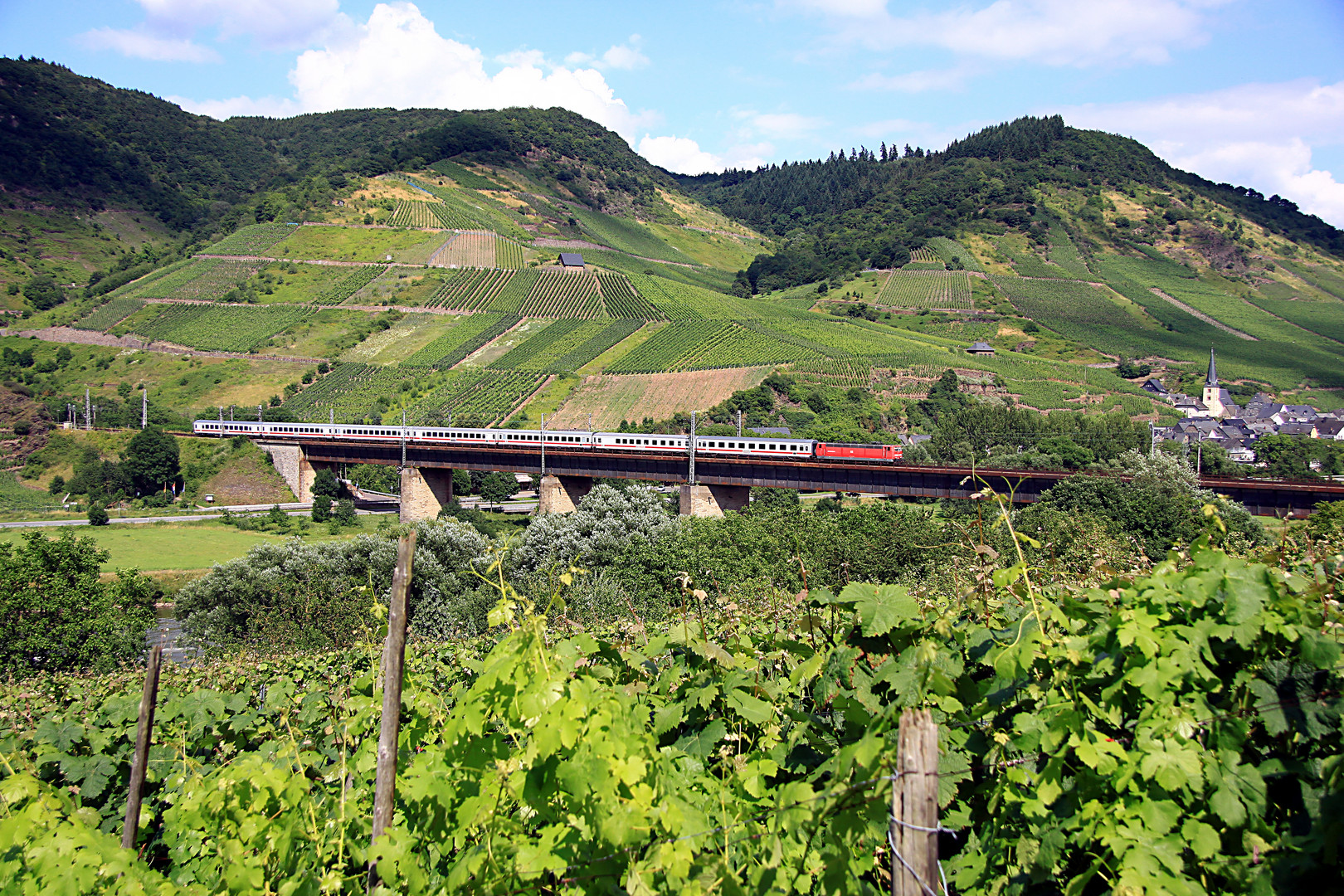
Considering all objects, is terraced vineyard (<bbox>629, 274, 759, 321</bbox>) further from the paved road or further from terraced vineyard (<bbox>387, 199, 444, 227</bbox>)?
the paved road

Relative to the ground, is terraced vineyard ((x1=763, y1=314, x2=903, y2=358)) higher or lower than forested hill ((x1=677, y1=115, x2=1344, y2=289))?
lower

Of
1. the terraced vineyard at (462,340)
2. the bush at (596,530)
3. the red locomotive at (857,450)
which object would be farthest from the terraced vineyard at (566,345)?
the bush at (596,530)

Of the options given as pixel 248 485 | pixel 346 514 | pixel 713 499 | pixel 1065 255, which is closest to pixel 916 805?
pixel 713 499

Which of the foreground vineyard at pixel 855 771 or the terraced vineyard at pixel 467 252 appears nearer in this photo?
the foreground vineyard at pixel 855 771

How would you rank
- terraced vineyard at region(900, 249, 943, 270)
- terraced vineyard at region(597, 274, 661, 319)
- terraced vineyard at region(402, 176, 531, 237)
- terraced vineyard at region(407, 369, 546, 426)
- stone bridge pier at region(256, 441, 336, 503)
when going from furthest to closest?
terraced vineyard at region(900, 249, 943, 270)
terraced vineyard at region(402, 176, 531, 237)
terraced vineyard at region(597, 274, 661, 319)
terraced vineyard at region(407, 369, 546, 426)
stone bridge pier at region(256, 441, 336, 503)

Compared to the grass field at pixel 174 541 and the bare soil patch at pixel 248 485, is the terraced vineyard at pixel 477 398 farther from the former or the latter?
the grass field at pixel 174 541

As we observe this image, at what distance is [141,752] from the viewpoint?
4.46 m

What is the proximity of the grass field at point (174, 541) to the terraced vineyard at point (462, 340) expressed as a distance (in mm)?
35032

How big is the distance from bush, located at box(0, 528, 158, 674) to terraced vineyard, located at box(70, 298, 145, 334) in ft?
268

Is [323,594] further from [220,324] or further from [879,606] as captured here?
[220,324]

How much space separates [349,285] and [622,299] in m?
33.3

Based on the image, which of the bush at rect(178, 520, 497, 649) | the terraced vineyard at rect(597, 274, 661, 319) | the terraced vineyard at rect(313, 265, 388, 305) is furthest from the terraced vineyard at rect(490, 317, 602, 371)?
the bush at rect(178, 520, 497, 649)

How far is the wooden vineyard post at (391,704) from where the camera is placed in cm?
374

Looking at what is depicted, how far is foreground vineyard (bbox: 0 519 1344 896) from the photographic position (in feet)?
8.96
